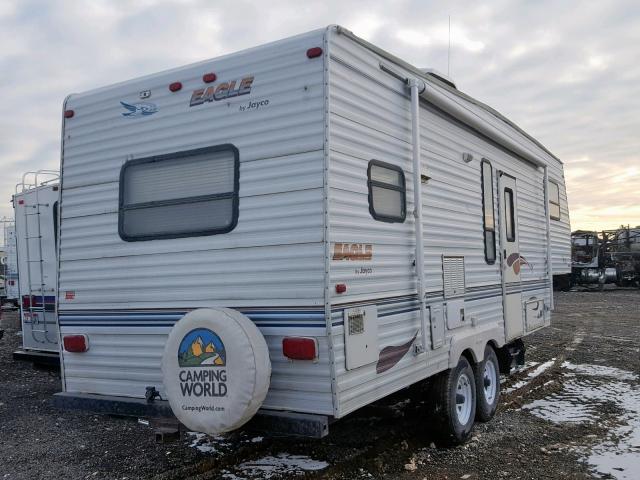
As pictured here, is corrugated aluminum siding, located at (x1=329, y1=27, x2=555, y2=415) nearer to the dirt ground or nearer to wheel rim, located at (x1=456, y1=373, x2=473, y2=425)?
wheel rim, located at (x1=456, y1=373, x2=473, y2=425)

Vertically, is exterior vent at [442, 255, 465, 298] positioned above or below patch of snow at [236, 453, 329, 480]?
above

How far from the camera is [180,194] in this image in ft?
15.3

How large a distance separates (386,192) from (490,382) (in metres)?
2.89

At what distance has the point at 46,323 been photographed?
8.16 metres

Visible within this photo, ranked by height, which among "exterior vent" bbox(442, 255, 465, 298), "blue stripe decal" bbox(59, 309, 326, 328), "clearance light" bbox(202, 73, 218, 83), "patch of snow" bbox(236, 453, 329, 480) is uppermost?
"clearance light" bbox(202, 73, 218, 83)

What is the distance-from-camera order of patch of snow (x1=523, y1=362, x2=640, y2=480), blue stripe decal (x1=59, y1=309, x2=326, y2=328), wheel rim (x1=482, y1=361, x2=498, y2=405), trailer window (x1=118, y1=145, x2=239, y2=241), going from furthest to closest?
wheel rim (x1=482, y1=361, x2=498, y2=405)
patch of snow (x1=523, y1=362, x2=640, y2=480)
trailer window (x1=118, y1=145, x2=239, y2=241)
blue stripe decal (x1=59, y1=309, x2=326, y2=328)

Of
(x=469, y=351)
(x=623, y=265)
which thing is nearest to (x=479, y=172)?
(x=469, y=351)

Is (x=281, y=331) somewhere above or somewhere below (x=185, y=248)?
below

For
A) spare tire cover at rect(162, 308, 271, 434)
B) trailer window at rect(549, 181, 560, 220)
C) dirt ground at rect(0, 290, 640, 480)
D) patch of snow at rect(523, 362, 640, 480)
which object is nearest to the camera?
spare tire cover at rect(162, 308, 271, 434)

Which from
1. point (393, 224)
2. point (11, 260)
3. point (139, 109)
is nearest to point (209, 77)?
point (139, 109)

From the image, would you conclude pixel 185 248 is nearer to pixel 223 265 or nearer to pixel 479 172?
pixel 223 265

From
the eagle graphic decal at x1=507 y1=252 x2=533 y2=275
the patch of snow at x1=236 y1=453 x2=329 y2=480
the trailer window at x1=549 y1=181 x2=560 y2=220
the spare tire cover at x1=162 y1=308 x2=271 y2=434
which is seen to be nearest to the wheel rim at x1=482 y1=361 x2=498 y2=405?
the eagle graphic decal at x1=507 y1=252 x2=533 y2=275

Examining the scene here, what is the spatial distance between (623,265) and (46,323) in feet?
81.7

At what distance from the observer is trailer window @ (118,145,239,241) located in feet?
14.6
